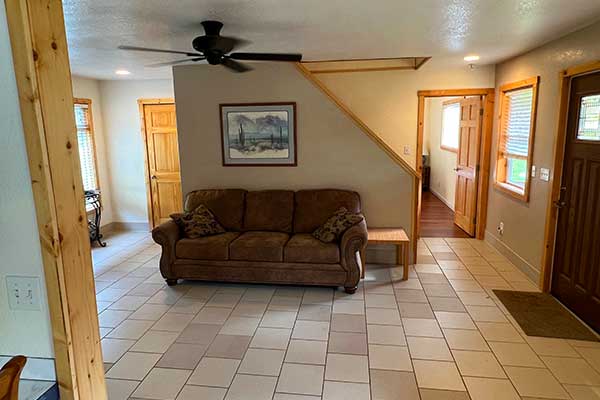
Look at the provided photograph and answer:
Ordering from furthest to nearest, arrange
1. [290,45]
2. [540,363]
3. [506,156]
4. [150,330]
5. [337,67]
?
[337,67] → [506,156] → [290,45] → [150,330] → [540,363]

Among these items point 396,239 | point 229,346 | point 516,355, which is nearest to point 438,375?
point 516,355

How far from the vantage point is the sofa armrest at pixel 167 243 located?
4.03 meters

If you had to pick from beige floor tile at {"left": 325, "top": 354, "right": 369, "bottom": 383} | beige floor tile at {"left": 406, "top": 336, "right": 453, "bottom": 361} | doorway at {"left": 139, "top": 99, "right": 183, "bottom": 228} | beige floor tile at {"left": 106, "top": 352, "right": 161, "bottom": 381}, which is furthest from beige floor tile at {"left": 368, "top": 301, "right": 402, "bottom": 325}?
doorway at {"left": 139, "top": 99, "right": 183, "bottom": 228}

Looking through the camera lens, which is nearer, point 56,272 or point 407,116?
point 56,272

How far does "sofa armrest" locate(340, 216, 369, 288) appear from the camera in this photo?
12.4ft

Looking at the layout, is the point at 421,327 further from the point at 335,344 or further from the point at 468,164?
the point at 468,164

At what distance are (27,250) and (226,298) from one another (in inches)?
107

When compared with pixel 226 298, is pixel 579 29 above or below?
above

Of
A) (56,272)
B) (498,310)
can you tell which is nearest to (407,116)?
(498,310)

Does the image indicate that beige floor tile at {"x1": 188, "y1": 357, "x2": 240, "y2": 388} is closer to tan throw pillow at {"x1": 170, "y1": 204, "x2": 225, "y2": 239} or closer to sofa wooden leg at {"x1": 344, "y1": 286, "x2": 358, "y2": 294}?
sofa wooden leg at {"x1": 344, "y1": 286, "x2": 358, "y2": 294}

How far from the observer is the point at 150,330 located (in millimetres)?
3221

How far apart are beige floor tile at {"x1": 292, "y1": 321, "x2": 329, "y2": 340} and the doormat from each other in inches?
62.6

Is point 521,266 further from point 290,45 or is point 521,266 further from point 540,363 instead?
point 290,45

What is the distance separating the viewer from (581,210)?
10.7ft
